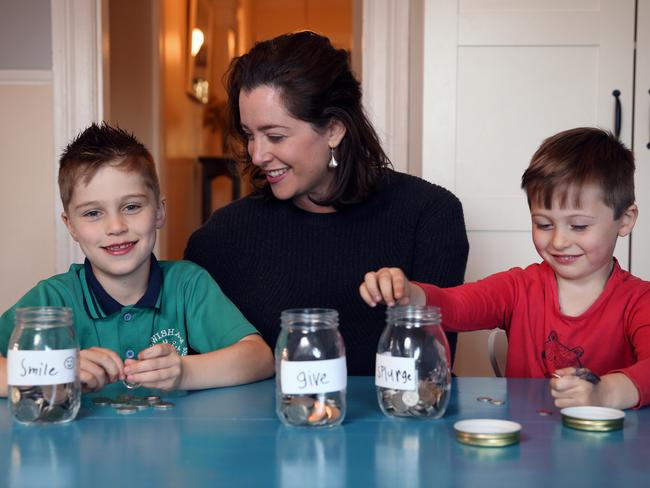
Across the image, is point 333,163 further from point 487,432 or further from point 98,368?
point 487,432

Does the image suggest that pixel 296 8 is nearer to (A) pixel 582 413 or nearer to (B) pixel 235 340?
(B) pixel 235 340

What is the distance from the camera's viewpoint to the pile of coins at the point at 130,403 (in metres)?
1.09

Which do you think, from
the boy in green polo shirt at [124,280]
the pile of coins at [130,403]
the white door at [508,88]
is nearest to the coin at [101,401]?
the pile of coins at [130,403]

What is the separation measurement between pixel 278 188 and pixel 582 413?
871mm

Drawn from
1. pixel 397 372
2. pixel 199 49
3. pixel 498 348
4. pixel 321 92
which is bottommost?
pixel 498 348

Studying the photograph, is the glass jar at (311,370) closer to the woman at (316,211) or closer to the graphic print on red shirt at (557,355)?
the graphic print on red shirt at (557,355)

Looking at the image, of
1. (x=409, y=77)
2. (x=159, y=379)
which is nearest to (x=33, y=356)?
(x=159, y=379)

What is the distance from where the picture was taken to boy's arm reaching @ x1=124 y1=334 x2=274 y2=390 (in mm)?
1146

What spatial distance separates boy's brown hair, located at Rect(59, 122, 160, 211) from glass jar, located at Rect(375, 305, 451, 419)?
0.69 metres

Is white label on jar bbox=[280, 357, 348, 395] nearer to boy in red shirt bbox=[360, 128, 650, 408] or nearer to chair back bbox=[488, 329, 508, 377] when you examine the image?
boy in red shirt bbox=[360, 128, 650, 408]

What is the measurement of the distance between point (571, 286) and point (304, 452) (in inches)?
31.6

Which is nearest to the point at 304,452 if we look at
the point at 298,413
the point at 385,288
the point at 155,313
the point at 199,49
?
the point at 298,413

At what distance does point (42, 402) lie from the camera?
1.02 meters

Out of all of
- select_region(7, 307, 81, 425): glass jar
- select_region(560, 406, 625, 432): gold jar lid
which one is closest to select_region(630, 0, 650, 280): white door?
select_region(560, 406, 625, 432): gold jar lid
